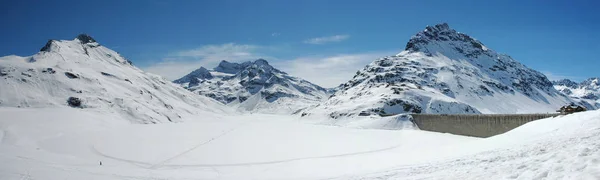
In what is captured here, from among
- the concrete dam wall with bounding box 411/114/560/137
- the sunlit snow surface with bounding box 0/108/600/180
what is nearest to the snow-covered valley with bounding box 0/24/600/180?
the sunlit snow surface with bounding box 0/108/600/180

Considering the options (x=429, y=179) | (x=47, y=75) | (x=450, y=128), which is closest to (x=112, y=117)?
(x=47, y=75)

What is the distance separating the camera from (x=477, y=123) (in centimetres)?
5059

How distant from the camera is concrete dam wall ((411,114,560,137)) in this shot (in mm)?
40406

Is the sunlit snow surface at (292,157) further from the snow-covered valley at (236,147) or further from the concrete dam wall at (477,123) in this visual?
the concrete dam wall at (477,123)

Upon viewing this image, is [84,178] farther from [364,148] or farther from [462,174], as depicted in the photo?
[364,148]

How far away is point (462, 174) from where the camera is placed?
14.9 meters

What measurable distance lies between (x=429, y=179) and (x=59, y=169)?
89.9ft

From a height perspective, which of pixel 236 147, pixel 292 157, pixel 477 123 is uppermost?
pixel 477 123

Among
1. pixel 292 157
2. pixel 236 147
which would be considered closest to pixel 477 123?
pixel 292 157

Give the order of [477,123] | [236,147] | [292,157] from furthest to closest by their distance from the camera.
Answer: [477,123] < [236,147] < [292,157]

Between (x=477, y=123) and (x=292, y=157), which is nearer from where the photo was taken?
(x=292, y=157)

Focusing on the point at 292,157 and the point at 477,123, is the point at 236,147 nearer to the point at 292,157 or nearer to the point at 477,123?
the point at 292,157

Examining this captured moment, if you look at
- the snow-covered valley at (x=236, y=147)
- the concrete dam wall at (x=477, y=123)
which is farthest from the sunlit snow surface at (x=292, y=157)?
the concrete dam wall at (x=477, y=123)

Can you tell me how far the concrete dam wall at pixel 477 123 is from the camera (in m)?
40.4
